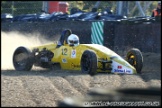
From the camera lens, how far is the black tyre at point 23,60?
1292cm

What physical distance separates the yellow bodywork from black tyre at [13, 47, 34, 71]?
1.91 feet

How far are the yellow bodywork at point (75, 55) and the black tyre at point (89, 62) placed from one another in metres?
0.31

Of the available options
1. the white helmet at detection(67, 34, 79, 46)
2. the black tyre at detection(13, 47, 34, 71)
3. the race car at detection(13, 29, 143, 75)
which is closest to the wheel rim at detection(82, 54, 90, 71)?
the race car at detection(13, 29, 143, 75)

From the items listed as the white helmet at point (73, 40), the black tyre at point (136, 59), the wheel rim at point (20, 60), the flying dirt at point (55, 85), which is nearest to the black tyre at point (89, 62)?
the flying dirt at point (55, 85)

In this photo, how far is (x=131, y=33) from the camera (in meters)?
16.5

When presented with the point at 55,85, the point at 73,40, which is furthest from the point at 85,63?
the point at 55,85

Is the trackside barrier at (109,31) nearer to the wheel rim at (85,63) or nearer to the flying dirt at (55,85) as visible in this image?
the flying dirt at (55,85)

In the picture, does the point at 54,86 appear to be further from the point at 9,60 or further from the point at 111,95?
the point at 9,60

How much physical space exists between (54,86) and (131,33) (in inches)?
307

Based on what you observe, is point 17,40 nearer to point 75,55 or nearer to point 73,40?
point 73,40

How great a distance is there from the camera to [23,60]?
518 inches

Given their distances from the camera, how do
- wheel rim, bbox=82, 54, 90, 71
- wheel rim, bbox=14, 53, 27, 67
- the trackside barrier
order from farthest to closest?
1. the trackside barrier
2. wheel rim, bbox=14, 53, 27, 67
3. wheel rim, bbox=82, 54, 90, 71

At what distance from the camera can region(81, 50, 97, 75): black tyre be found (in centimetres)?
1123

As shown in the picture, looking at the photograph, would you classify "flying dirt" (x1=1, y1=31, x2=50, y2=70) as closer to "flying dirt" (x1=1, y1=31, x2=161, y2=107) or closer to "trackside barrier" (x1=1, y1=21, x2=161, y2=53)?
"trackside barrier" (x1=1, y1=21, x2=161, y2=53)
